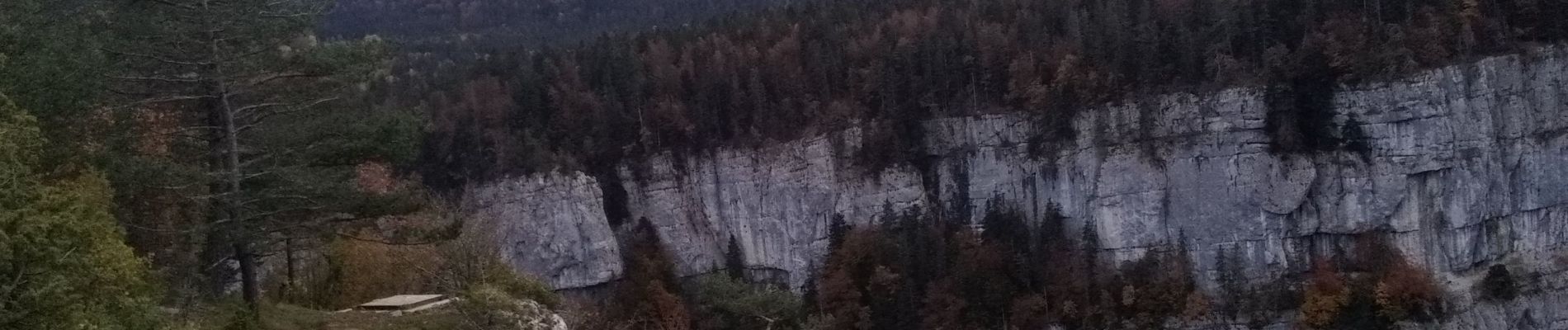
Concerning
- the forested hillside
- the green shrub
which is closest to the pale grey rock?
the green shrub

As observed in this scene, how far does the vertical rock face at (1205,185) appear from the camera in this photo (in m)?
41.1

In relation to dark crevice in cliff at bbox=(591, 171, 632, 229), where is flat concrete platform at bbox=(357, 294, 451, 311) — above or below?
below

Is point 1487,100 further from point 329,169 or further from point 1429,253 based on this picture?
point 329,169

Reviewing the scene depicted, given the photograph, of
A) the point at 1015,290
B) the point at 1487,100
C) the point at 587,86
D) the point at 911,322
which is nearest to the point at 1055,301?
the point at 1015,290

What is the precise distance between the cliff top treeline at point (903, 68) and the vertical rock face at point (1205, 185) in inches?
32.3

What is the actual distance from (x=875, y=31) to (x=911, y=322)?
49.3 feet

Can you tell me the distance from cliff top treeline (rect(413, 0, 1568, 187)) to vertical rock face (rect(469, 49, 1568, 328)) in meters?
0.82

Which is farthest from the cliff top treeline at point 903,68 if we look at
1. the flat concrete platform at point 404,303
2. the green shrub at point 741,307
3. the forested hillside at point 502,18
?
the flat concrete platform at point 404,303

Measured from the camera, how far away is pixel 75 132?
576 inches

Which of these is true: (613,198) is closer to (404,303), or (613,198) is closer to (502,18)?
(404,303)

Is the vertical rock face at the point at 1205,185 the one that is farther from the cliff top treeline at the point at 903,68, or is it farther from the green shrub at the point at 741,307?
the green shrub at the point at 741,307

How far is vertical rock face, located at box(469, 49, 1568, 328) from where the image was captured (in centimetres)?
4109

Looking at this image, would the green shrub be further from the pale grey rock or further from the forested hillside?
the forested hillside

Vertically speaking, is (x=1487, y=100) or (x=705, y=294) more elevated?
(x=1487, y=100)
